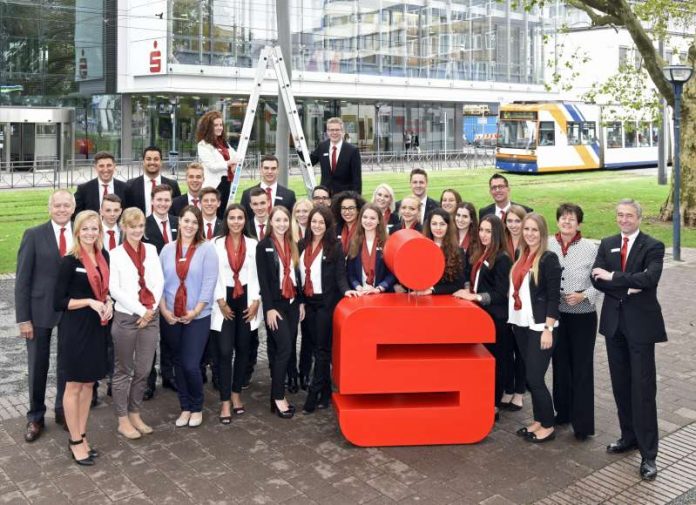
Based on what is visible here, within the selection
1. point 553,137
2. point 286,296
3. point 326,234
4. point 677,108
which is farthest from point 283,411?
point 553,137

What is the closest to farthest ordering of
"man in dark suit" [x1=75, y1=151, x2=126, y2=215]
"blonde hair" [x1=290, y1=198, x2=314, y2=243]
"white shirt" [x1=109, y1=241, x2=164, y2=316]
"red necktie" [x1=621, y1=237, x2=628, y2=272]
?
"red necktie" [x1=621, y1=237, x2=628, y2=272] → "white shirt" [x1=109, y1=241, x2=164, y2=316] → "blonde hair" [x1=290, y1=198, x2=314, y2=243] → "man in dark suit" [x1=75, y1=151, x2=126, y2=215]

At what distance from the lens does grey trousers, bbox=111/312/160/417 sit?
6.33 metres

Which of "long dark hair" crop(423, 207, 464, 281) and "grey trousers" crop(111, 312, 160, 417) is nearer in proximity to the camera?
"grey trousers" crop(111, 312, 160, 417)

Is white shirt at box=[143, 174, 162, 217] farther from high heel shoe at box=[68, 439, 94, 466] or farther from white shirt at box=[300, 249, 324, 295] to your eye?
high heel shoe at box=[68, 439, 94, 466]

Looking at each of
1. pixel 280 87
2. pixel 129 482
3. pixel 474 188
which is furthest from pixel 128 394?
pixel 474 188

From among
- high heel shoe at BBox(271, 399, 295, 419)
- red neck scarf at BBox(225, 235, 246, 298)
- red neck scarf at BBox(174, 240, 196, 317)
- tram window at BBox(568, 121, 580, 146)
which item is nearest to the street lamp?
high heel shoe at BBox(271, 399, 295, 419)

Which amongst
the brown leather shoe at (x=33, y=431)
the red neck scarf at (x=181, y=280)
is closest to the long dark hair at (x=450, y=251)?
the red neck scarf at (x=181, y=280)

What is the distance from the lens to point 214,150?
9.17 meters

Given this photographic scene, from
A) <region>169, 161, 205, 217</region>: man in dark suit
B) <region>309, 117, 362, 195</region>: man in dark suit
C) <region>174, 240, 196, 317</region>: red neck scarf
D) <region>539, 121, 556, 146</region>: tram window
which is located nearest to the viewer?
<region>174, 240, 196, 317</region>: red neck scarf

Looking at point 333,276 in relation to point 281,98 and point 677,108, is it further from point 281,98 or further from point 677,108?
point 677,108

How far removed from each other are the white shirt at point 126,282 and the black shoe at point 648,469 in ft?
12.8

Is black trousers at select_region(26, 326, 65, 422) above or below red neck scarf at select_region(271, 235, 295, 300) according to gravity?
below

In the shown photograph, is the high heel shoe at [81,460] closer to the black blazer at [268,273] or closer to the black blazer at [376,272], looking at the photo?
the black blazer at [268,273]

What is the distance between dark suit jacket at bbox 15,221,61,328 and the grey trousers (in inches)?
21.3
